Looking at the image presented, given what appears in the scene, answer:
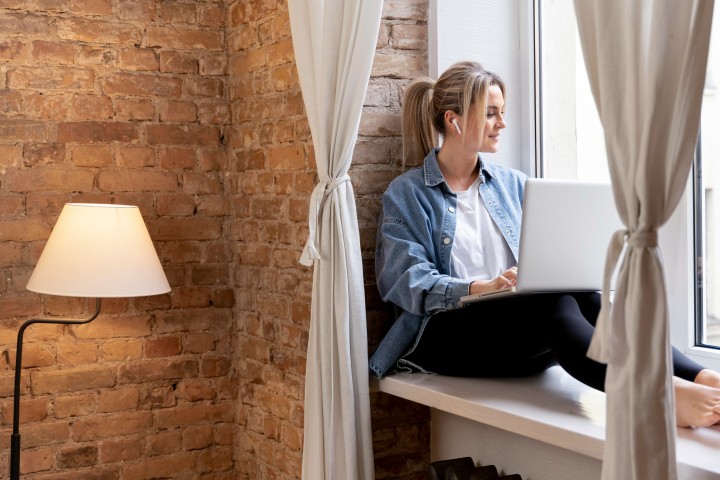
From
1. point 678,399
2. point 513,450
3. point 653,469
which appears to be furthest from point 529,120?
point 653,469

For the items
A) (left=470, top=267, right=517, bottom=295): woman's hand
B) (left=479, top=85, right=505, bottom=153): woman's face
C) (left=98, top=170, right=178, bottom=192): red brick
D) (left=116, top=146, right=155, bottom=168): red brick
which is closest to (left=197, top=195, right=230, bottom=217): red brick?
(left=98, top=170, right=178, bottom=192): red brick

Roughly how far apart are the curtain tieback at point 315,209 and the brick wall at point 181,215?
0.18 meters

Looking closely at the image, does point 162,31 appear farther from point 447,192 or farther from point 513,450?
point 513,450

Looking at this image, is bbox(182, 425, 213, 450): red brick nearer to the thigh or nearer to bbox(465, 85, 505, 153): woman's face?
the thigh

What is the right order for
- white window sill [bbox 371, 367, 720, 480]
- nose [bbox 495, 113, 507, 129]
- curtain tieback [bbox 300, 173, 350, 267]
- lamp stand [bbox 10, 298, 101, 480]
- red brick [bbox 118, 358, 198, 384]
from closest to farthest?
white window sill [bbox 371, 367, 720, 480]
curtain tieback [bbox 300, 173, 350, 267]
nose [bbox 495, 113, 507, 129]
lamp stand [bbox 10, 298, 101, 480]
red brick [bbox 118, 358, 198, 384]

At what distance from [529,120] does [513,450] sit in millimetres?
1148

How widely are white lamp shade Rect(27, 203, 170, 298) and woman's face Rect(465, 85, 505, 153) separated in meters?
1.11

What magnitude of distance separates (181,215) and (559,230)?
5.19 ft

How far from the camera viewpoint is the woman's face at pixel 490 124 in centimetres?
275

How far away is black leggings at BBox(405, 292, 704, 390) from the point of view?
2.28m

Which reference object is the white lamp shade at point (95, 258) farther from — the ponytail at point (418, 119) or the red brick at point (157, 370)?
the ponytail at point (418, 119)

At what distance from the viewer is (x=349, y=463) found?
2.61 meters

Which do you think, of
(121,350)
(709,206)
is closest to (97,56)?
(121,350)

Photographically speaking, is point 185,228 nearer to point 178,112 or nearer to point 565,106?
point 178,112
